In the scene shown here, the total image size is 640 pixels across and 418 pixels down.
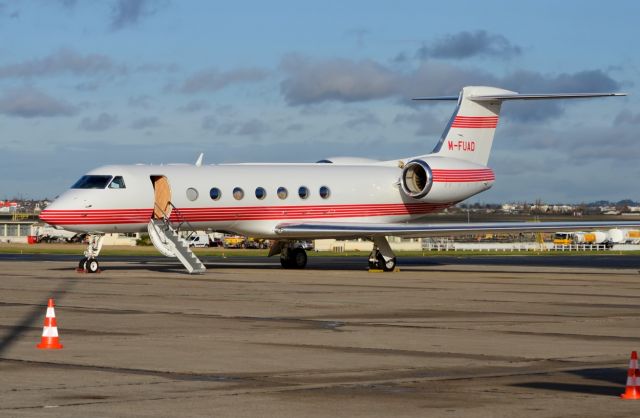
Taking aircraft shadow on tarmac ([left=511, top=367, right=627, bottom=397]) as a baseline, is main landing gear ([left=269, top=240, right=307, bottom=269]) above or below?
above

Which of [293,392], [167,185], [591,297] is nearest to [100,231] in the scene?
[167,185]

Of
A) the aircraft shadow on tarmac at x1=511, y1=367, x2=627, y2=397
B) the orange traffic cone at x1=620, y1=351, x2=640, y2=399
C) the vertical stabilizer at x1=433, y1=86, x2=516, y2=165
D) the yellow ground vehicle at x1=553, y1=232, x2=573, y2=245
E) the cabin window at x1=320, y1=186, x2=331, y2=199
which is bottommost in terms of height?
the aircraft shadow on tarmac at x1=511, y1=367, x2=627, y2=397

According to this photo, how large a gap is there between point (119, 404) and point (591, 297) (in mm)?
17134

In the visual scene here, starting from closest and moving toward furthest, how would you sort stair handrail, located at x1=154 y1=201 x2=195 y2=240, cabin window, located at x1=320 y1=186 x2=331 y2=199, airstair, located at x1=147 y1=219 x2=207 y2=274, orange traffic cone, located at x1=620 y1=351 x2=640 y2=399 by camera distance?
orange traffic cone, located at x1=620 y1=351 x2=640 y2=399, airstair, located at x1=147 y1=219 x2=207 y2=274, stair handrail, located at x1=154 y1=201 x2=195 y2=240, cabin window, located at x1=320 y1=186 x2=331 y2=199

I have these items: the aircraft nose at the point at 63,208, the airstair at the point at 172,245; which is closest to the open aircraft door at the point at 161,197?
the airstair at the point at 172,245

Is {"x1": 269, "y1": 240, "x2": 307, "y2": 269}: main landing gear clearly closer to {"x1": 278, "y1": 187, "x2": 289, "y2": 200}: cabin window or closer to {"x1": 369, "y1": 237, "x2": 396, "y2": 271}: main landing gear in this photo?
{"x1": 278, "y1": 187, "x2": 289, "y2": 200}: cabin window

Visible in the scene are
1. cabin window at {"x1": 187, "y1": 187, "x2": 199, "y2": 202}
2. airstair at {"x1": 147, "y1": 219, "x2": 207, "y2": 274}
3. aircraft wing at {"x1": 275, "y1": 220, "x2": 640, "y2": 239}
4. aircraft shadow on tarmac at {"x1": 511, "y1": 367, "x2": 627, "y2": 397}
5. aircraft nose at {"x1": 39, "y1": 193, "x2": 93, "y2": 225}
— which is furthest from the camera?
cabin window at {"x1": 187, "y1": 187, "x2": 199, "y2": 202}

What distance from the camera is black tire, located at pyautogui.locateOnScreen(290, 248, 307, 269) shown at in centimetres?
4006

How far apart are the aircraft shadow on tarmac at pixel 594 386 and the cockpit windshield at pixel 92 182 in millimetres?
23495

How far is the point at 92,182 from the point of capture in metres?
34.5

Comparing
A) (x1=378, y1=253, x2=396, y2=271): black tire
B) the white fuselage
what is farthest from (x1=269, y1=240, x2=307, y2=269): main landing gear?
(x1=378, y1=253, x2=396, y2=271): black tire

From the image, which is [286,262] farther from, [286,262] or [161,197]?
[161,197]

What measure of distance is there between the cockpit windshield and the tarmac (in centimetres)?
611

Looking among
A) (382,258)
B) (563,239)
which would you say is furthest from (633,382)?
(563,239)
